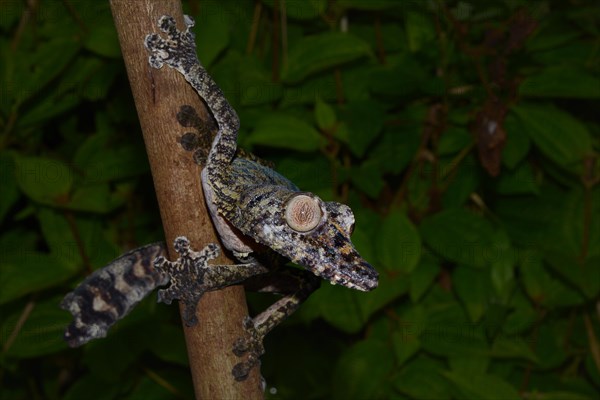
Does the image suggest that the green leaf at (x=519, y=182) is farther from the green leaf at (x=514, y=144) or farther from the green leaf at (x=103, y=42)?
the green leaf at (x=103, y=42)

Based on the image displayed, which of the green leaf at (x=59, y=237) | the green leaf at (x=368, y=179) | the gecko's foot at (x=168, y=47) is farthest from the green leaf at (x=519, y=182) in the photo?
the gecko's foot at (x=168, y=47)

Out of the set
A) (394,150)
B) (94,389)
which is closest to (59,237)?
(94,389)

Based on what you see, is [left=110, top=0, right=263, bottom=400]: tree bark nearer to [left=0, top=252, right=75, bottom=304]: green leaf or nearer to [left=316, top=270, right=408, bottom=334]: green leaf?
[left=316, top=270, right=408, bottom=334]: green leaf

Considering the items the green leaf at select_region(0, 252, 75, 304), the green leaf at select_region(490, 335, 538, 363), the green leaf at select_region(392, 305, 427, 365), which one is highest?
the green leaf at select_region(0, 252, 75, 304)

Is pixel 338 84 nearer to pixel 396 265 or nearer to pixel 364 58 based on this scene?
pixel 364 58

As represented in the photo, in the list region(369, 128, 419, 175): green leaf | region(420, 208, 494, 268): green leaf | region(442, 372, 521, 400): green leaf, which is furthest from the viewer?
region(369, 128, 419, 175): green leaf

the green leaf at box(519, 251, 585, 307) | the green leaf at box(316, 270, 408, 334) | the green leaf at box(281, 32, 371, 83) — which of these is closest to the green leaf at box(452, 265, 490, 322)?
the green leaf at box(519, 251, 585, 307)

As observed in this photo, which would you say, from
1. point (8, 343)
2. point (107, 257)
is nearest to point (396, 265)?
point (107, 257)
